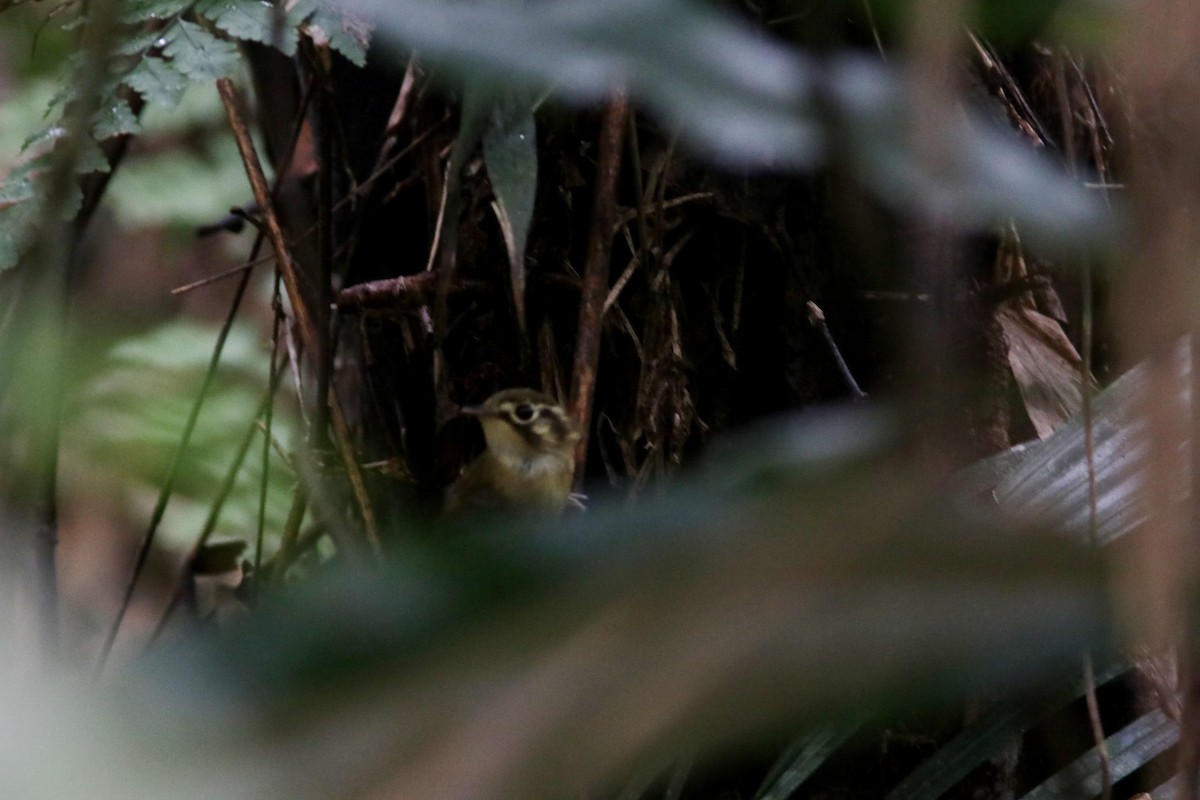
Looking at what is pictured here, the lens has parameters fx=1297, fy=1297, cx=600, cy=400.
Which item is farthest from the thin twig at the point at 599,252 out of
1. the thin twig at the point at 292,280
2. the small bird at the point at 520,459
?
the thin twig at the point at 292,280

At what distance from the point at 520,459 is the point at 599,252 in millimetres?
516

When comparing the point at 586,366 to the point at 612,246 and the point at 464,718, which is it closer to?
the point at 612,246

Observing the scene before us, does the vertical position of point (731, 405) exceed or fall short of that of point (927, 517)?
it falls short

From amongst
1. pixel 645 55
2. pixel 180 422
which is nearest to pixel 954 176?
pixel 645 55

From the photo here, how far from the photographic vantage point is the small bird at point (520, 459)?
2.24 metres

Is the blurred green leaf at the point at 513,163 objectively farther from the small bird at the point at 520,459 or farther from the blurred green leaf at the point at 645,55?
the blurred green leaf at the point at 645,55

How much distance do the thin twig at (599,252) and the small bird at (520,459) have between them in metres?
0.14

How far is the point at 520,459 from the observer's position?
240 centimetres

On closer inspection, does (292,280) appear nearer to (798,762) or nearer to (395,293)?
(395,293)

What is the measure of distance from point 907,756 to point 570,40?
5.03ft

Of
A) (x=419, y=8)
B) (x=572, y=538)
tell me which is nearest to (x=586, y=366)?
(x=419, y=8)

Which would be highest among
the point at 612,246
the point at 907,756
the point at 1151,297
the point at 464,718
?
the point at 1151,297

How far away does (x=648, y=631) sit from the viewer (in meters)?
0.50

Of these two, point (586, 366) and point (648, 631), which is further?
point (586, 366)
